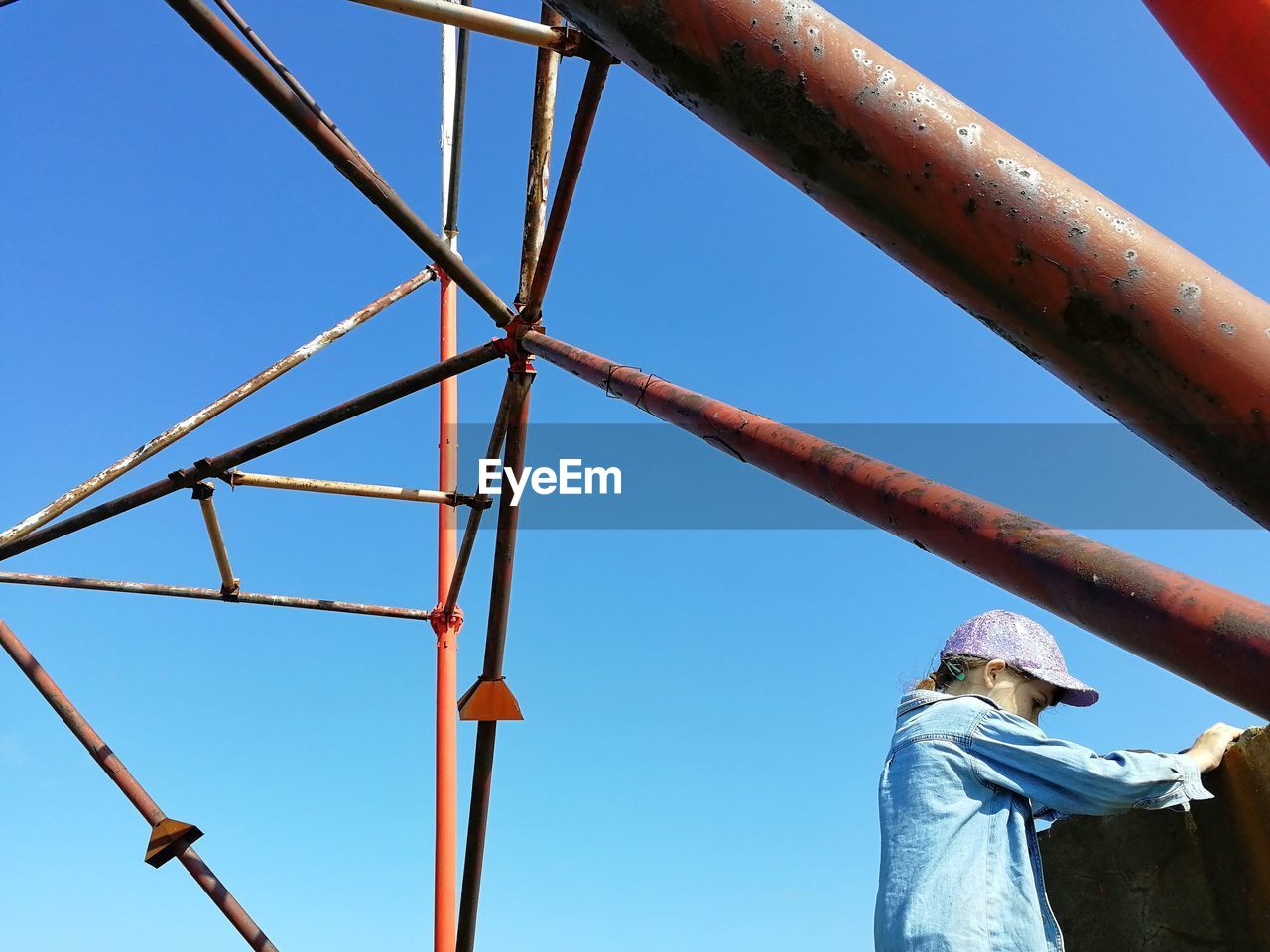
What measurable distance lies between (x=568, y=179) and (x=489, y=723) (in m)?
2.47

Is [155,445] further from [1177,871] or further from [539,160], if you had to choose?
[1177,871]

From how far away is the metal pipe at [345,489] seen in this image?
5422 millimetres

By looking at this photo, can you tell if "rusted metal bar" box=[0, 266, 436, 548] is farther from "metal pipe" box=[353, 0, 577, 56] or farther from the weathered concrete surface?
the weathered concrete surface

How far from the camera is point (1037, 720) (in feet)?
9.15

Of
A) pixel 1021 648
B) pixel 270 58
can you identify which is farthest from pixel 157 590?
pixel 1021 648

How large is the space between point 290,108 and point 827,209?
3.08m

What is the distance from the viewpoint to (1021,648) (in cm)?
269

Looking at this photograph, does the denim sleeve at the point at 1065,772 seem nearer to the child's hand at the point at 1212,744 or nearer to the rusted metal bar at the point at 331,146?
the child's hand at the point at 1212,744

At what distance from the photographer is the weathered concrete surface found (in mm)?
3043

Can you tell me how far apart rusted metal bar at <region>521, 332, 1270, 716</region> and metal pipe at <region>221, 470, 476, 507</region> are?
13.5 feet

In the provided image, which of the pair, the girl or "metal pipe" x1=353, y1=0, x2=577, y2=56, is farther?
"metal pipe" x1=353, y1=0, x2=577, y2=56

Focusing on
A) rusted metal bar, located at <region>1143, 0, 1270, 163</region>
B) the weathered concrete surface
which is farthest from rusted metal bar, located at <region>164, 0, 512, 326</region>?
rusted metal bar, located at <region>1143, 0, 1270, 163</region>

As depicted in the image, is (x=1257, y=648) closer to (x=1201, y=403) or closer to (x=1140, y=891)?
(x=1201, y=403)

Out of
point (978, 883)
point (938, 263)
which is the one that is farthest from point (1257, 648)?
point (978, 883)
